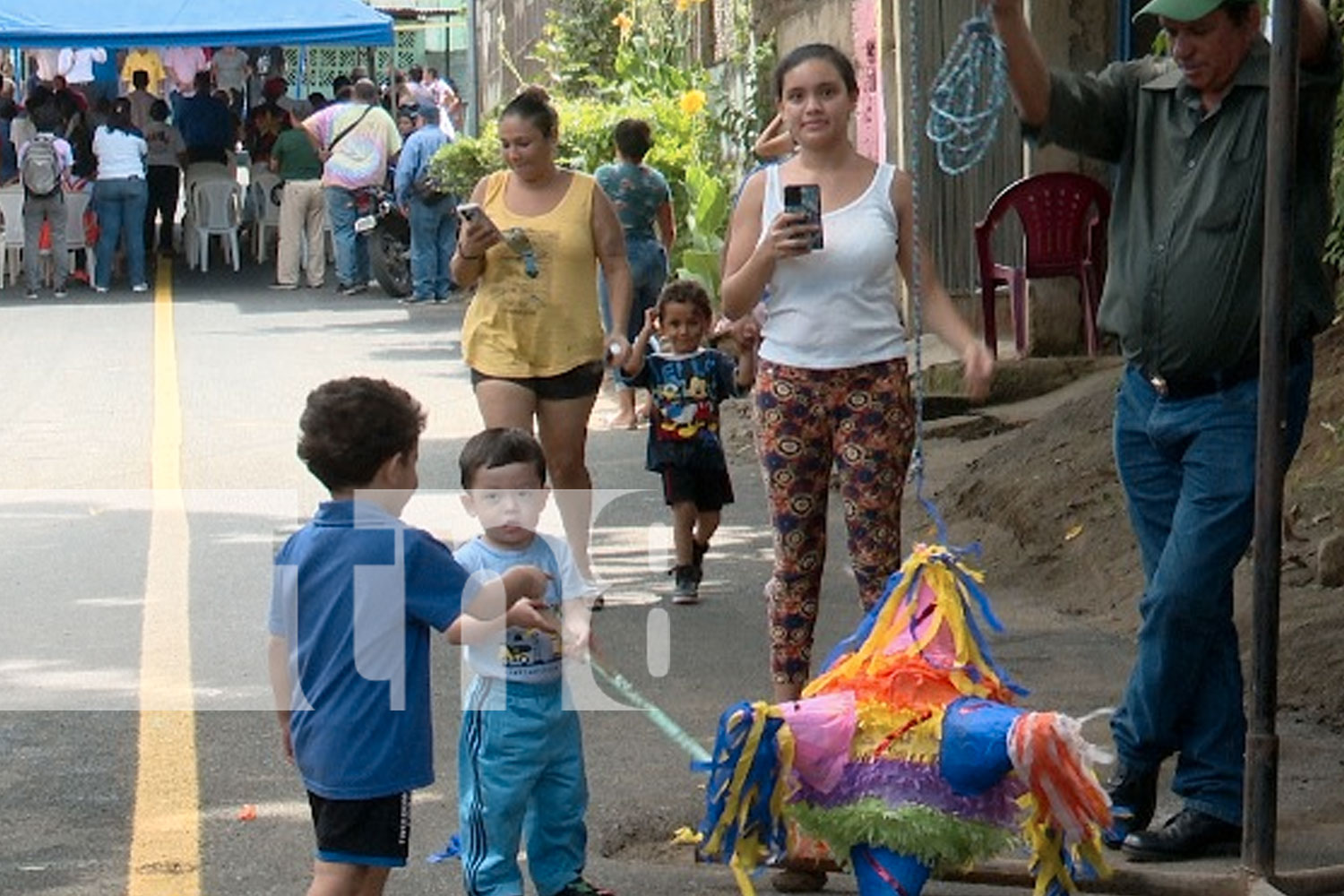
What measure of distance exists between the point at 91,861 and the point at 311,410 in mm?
1852

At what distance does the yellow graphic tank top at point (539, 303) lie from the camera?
8.57 m

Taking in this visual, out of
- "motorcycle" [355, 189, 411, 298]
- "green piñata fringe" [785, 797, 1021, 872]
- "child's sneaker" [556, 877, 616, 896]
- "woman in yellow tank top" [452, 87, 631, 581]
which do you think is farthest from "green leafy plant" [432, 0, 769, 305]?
"green piñata fringe" [785, 797, 1021, 872]

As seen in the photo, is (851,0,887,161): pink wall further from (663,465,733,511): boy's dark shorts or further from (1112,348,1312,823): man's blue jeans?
(1112,348,1312,823): man's blue jeans

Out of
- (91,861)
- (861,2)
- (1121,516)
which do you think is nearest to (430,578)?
(91,861)

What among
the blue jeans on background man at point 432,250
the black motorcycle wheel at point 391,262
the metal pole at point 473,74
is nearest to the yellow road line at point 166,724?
the blue jeans on background man at point 432,250

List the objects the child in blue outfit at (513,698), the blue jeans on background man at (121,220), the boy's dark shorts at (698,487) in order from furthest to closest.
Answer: the blue jeans on background man at (121,220), the boy's dark shorts at (698,487), the child in blue outfit at (513,698)

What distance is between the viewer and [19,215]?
25.7 m

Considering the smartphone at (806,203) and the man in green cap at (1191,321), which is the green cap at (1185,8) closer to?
the man in green cap at (1191,321)

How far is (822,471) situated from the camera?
21.6ft

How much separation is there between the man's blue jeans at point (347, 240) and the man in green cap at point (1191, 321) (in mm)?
18943

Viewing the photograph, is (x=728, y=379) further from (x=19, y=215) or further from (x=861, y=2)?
(x=19, y=215)

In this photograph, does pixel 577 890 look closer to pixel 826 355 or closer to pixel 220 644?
pixel 826 355

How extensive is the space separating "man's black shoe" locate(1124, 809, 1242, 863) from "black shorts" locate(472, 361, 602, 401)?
3.18 m

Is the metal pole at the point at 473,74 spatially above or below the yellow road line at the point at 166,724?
above
